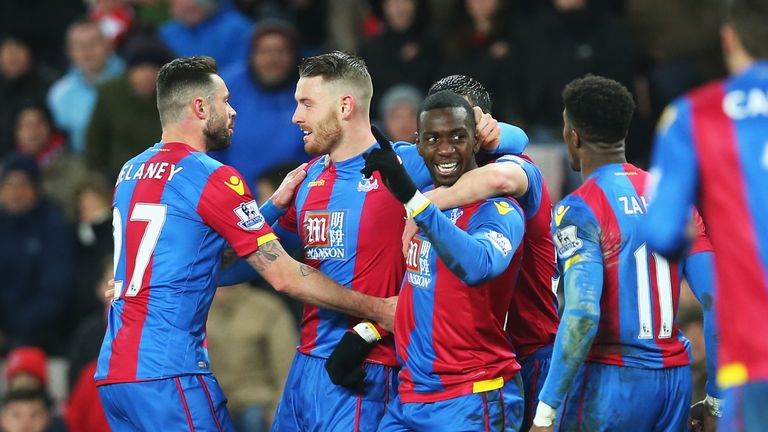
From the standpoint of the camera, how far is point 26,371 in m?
10.3

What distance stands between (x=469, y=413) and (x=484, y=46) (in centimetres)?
600

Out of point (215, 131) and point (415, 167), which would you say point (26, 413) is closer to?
point (215, 131)

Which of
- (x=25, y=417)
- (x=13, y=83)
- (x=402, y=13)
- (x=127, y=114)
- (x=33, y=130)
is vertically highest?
(x=402, y=13)

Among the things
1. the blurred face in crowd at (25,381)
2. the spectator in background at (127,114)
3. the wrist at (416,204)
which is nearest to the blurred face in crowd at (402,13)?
the spectator in background at (127,114)

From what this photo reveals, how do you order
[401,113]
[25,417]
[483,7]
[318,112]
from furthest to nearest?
1. [483,7]
2. [401,113]
3. [25,417]
4. [318,112]

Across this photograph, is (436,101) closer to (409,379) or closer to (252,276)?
(409,379)

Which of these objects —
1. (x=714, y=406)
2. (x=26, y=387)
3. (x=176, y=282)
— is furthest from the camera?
(x=26, y=387)

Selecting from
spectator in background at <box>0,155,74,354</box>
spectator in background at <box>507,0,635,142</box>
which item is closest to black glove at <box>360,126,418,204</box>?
spectator in background at <box>507,0,635,142</box>

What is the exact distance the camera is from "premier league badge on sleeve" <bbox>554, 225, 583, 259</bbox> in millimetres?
5984

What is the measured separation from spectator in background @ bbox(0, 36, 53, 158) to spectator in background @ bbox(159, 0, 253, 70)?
6.22 feet

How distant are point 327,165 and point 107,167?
5.87 metres

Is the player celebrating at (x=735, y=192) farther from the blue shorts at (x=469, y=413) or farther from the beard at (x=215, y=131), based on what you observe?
the beard at (x=215, y=131)

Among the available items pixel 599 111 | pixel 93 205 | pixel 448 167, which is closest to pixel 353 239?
pixel 448 167

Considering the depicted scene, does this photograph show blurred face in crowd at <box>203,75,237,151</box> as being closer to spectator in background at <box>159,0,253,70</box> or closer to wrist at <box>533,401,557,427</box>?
wrist at <box>533,401,557,427</box>
